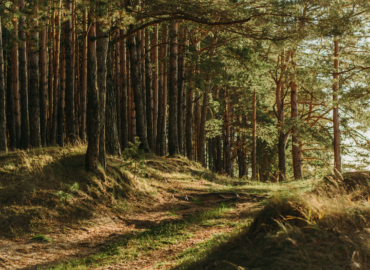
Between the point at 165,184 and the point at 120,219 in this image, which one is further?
the point at 165,184

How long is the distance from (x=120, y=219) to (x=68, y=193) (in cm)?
128

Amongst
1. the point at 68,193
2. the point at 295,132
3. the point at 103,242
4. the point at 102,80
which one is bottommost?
the point at 103,242

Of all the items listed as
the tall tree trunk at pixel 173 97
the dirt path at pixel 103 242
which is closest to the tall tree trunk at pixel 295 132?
the tall tree trunk at pixel 173 97

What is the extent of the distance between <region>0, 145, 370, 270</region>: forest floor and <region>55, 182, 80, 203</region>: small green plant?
0.02 m

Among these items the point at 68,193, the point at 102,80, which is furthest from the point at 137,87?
the point at 68,193

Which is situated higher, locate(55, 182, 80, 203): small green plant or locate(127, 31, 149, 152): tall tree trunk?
locate(127, 31, 149, 152): tall tree trunk

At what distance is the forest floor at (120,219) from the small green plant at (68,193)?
20 millimetres

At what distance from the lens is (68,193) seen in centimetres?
726

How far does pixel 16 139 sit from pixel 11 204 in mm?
7608

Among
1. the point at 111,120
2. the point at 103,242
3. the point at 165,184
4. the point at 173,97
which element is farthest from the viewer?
the point at 173,97

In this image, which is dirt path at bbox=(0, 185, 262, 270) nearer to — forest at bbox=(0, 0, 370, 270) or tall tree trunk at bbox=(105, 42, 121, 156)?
forest at bbox=(0, 0, 370, 270)

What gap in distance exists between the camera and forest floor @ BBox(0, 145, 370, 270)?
4.18 meters

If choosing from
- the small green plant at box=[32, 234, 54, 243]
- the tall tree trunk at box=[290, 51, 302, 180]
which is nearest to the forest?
the small green plant at box=[32, 234, 54, 243]

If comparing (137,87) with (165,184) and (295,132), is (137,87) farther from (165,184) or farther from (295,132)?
(295,132)
